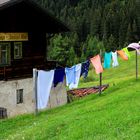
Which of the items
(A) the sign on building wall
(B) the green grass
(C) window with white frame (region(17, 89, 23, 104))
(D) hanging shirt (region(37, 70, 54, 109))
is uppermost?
(A) the sign on building wall

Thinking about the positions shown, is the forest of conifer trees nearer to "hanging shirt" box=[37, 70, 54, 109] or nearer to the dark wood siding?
the dark wood siding

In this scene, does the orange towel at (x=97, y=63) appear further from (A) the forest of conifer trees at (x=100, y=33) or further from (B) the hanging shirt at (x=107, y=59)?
(A) the forest of conifer trees at (x=100, y=33)

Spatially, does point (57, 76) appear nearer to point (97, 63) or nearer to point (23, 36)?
point (97, 63)

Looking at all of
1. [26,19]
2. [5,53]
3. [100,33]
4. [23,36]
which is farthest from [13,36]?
[100,33]

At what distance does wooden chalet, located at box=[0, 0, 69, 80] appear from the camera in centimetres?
2248

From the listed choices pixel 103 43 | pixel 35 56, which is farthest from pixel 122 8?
pixel 35 56

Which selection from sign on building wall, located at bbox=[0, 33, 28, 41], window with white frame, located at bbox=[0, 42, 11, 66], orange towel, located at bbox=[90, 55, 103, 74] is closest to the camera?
orange towel, located at bbox=[90, 55, 103, 74]

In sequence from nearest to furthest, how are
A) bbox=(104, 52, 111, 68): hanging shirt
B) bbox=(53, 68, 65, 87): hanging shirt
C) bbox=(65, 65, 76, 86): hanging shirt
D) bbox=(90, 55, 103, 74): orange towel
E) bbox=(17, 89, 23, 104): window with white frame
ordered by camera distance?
bbox=(53, 68, 65, 87): hanging shirt → bbox=(65, 65, 76, 86): hanging shirt → bbox=(90, 55, 103, 74): orange towel → bbox=(104, 52, 111, 68): hanging shirt → bbox=(17, 89, 23, 104): window with white frame

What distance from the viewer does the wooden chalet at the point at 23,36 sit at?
885 inches

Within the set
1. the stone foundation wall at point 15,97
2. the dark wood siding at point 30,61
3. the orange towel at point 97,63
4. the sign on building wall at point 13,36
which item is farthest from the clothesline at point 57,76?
the sign on building wall at point 13,36

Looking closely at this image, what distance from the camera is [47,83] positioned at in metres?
16.3

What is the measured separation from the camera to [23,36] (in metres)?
23.6

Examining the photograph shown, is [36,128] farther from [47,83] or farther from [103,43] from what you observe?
[103,43]

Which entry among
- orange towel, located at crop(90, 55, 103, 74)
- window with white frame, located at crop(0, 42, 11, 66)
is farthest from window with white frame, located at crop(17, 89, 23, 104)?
orange towel, located at crop(90, 55, 103, 74)
